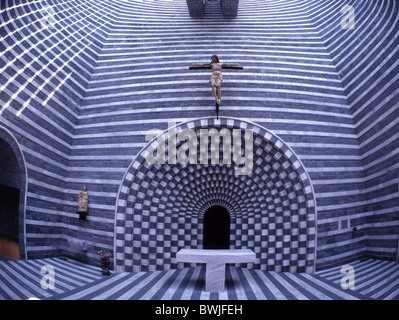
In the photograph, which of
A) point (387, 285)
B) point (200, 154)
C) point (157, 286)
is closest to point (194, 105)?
point (200, 154)

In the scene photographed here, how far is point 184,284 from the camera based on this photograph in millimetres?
7742

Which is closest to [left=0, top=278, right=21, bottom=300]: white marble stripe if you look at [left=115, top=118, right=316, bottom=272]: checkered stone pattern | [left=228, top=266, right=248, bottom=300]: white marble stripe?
[left=115, top=118, right=316, bottom=272]: checkered stone pattern

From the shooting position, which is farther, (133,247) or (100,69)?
(100,69)

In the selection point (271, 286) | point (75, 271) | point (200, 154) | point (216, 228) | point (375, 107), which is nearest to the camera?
point (271, 286)

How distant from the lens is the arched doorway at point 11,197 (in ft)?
27.8

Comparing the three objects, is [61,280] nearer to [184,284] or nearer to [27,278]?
[27,278]

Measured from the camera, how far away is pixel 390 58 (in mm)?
8328

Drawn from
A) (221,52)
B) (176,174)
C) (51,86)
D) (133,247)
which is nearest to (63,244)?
(133,247)

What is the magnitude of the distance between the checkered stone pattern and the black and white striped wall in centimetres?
37

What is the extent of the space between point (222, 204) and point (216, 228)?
1058mm

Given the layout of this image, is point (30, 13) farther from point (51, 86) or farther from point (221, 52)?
point (221, 52)

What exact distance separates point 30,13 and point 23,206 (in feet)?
23.7

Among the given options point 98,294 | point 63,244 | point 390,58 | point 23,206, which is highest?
point 390,58

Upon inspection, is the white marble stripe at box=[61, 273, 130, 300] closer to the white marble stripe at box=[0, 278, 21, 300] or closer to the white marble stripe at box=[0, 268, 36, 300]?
the white marble stripe at box=[0, 268, 36, 300]
